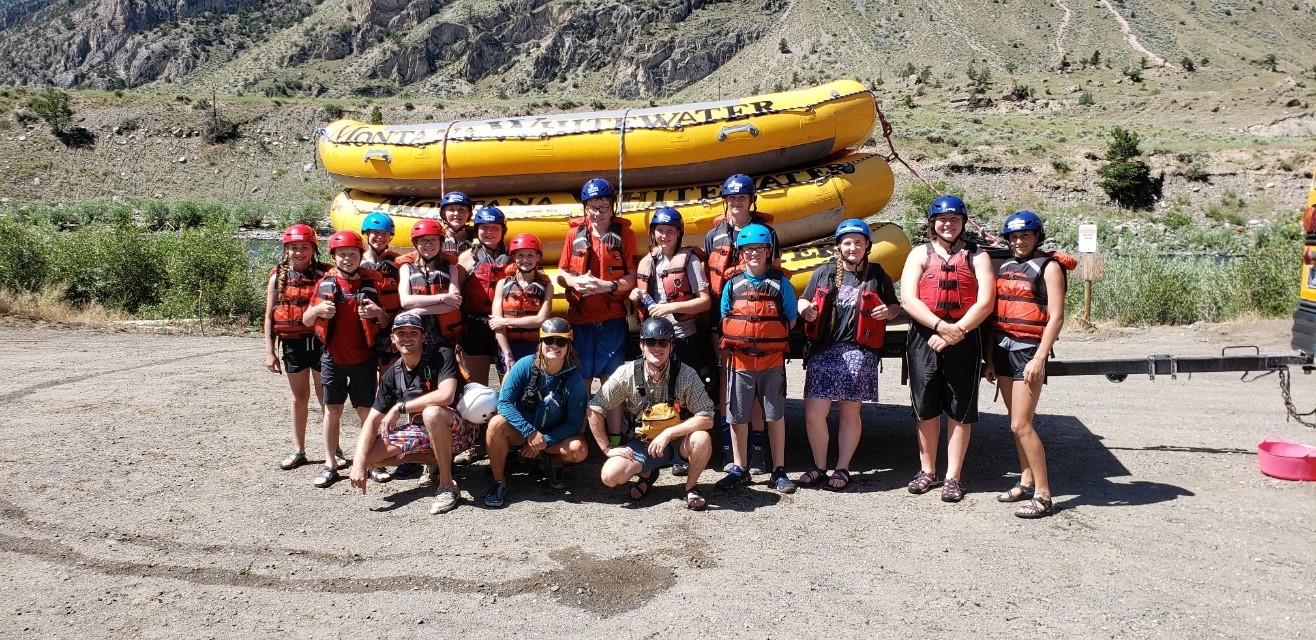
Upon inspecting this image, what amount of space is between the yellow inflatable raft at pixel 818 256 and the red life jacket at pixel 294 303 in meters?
1.72

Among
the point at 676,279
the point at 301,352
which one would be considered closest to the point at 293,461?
the point at 301,352

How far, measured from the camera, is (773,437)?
19.4ft

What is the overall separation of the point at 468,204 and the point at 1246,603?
5283 mm

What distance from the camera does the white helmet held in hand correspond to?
5.75 m

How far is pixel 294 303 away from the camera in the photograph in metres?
6.02

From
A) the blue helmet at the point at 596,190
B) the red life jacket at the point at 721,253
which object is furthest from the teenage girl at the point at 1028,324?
the blue helmet at the point at 596,190

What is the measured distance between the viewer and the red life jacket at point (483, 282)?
6.21 metres

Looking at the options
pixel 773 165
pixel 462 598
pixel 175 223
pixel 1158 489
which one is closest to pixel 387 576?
pixel 462 598

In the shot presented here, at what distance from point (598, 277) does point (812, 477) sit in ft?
6.67

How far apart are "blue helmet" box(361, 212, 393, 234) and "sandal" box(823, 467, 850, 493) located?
141 inches

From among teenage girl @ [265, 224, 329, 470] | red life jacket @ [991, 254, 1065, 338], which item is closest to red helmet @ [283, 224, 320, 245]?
teenage girl @ [265, 224, 329, 470]

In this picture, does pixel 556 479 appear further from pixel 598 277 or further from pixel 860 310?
pixel 860 310

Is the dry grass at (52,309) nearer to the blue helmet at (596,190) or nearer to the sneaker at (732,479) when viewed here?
the blue helmet at (596,190)

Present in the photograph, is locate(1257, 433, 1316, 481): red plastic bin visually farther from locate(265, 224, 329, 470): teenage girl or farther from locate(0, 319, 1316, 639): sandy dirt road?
locate(265, 224, 329, 470): teenage girl
